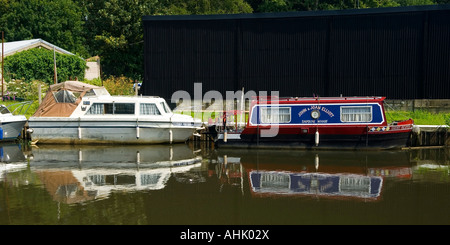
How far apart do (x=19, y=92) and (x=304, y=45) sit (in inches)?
798

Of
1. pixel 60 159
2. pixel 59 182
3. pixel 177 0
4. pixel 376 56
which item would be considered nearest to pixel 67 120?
pixel 60 159

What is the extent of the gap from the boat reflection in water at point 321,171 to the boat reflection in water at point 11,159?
28.1ft

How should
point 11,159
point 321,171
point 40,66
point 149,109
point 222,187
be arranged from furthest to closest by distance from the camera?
point 40,66 < point 149,109 < point 11,159 < point 321,171 < point 222,187

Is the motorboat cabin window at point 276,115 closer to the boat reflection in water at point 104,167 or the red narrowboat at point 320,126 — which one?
the red narrowboat at point 320,126

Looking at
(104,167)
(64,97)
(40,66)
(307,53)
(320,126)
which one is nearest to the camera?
(104,167)

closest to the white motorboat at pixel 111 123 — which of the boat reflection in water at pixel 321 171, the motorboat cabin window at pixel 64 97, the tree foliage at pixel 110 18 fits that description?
the motorboat cabin window at pixel 64 97

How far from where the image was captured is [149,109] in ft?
84.3

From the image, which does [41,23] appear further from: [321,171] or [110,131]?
[321,171]

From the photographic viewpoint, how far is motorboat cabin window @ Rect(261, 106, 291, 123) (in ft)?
81.1

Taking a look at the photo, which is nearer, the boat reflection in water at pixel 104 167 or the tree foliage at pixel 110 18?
the boat reflection in water at pixel 104 167

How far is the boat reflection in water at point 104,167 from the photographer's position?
658 inches

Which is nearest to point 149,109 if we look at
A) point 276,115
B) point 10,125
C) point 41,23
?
point 276,115

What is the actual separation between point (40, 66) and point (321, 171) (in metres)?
34.7

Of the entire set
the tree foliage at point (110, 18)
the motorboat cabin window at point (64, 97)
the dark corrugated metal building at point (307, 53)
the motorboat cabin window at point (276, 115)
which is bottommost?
the motorboat cabin window at point (276, 115)
